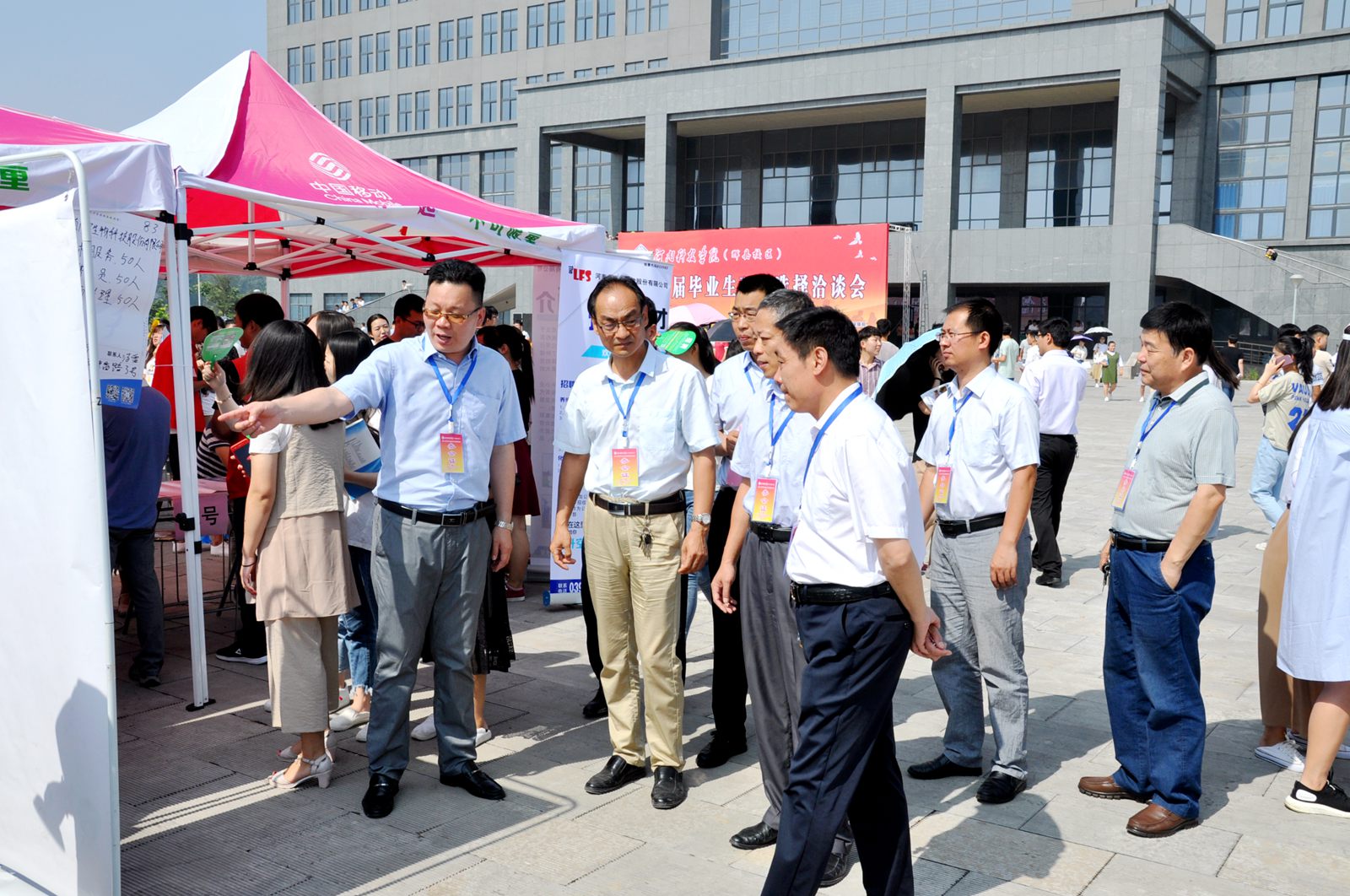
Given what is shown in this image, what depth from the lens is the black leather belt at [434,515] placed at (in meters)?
3.99

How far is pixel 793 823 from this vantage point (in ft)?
9.47

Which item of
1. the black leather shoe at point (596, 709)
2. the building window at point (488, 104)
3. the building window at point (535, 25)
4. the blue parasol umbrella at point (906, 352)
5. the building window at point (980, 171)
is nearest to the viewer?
the black leather shoe at point (596, 709)

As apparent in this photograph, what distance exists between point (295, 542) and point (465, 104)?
167 ft

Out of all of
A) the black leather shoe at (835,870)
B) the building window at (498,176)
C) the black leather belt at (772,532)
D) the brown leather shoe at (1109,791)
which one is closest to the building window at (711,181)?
the building window at (498,176)

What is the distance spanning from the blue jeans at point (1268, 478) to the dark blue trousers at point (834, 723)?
705cm

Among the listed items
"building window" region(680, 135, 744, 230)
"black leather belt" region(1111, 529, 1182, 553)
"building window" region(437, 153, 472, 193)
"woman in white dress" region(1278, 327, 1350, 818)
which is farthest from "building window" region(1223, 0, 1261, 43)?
"black leather belt" region(1111, 529, 1182, 553)

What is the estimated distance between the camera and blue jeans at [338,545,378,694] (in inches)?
195

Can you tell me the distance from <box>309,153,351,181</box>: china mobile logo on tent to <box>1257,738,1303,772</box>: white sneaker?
18.5 ft

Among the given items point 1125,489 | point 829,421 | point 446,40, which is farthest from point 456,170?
point 829,421

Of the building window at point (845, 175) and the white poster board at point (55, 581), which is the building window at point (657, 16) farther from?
the white poster board at point (55, 581)

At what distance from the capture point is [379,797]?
398 centimetres

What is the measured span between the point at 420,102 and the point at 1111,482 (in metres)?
46.7

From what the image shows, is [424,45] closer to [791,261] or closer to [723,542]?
[791,261]

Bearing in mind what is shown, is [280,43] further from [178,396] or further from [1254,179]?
[178,396]
